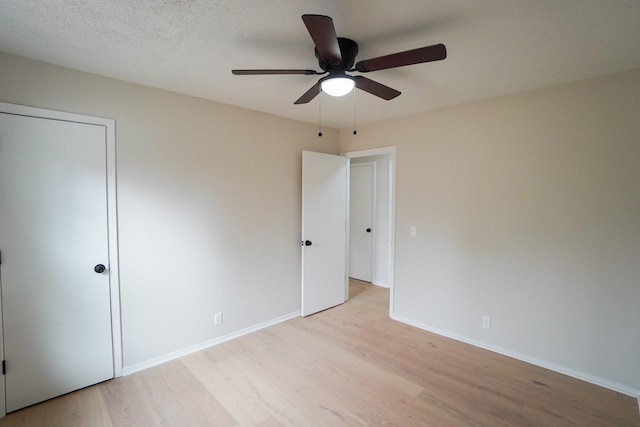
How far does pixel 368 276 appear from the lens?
521cm

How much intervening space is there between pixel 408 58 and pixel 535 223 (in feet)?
6.75

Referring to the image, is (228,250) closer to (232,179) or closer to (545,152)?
(232,179)

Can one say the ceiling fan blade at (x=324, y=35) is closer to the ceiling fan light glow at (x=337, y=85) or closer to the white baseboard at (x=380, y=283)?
the ceiling fan light glow at (x=337, y=85)

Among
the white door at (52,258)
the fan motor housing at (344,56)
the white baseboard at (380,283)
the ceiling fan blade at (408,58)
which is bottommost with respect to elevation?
the white baseboard at (380,283)

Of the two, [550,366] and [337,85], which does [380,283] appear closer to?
[550,366]

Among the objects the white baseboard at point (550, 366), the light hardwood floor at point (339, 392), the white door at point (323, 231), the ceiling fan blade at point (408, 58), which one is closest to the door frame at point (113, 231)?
the light hardwood floor at point (339, 392)

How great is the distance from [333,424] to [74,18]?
9.38 ft

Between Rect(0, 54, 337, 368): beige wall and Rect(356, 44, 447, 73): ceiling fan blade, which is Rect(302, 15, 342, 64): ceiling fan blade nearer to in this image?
Rect(356, 44, 447, 73): ceiling fan blade

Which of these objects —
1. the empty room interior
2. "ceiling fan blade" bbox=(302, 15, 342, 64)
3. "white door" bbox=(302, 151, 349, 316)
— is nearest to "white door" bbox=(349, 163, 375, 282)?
"white door" bbox=(302, 151, 349, 316)

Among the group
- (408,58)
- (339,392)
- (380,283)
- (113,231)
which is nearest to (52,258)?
(113,231)

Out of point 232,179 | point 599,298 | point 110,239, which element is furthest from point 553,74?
point 110,239

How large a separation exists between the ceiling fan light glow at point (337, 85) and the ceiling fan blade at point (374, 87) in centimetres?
7

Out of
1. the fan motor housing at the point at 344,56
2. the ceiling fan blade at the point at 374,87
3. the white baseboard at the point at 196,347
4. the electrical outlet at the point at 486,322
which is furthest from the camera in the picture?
the electrical outlet at the point at 486,322

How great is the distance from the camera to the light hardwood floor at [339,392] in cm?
195
